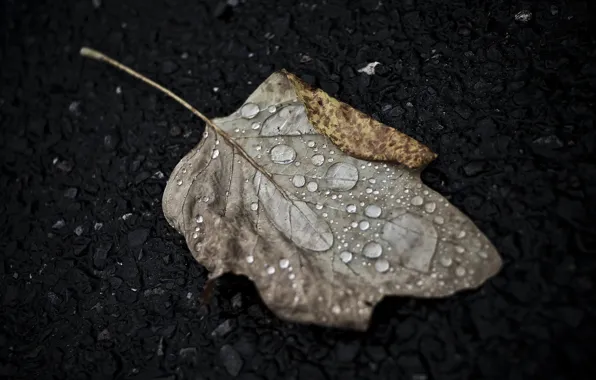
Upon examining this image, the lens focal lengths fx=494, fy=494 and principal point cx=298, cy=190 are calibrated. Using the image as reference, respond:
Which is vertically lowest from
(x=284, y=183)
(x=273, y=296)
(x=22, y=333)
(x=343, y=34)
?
(x=22, y=333)

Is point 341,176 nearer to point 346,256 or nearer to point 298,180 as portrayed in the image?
point 298,180

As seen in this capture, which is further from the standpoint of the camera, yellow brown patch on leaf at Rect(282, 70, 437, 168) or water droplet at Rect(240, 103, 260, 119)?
water droplet at Rect(240, 103, 260, 119)

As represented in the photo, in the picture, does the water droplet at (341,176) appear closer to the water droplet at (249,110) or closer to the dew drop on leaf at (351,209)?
the dew drop on leaf at (351,209)

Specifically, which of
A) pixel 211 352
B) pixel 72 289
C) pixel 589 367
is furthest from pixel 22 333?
pixel 589 367

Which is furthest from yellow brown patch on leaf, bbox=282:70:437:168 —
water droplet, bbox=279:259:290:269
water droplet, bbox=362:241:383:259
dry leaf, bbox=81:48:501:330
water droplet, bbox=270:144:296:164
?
water droplet, bbox=279:259:290:269

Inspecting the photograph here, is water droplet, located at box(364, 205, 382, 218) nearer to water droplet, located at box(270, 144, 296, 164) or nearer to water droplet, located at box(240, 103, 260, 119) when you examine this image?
water droplet, located at box(270, 144, 296, 164)

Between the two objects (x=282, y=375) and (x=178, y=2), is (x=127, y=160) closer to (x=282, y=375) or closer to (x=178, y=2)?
(x=178, y=2)

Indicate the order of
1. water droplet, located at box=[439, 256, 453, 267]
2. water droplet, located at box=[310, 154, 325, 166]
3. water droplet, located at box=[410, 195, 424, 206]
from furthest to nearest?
water droplet, located at box=[310, 154, 325, 166]
water droplet, located at box=[410, 195, 424, 206]
water droplet, located at box=[439, 256, 453, 267]

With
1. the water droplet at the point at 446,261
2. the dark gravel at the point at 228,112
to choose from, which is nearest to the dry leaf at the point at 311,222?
the water droplet at the point at 446,261
